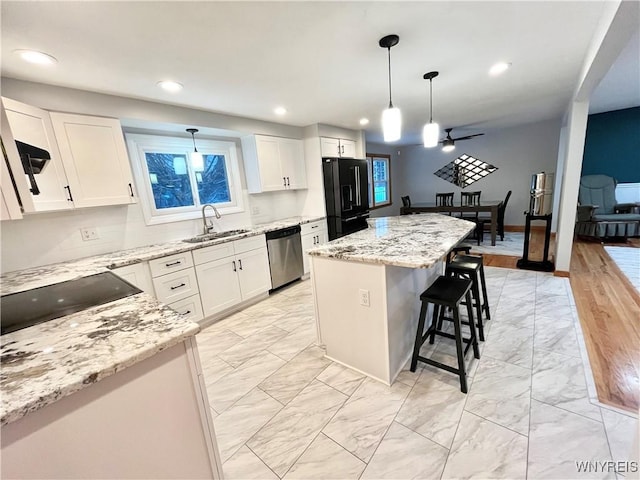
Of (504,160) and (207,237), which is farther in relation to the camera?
(504,160)

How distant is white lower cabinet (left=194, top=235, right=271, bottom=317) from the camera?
2.82 meters

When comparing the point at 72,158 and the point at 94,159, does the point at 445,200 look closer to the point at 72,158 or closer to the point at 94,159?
the point at 94,159

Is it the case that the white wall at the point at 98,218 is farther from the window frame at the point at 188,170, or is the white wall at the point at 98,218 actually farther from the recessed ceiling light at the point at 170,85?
the recessed ceiling light at the point at 170,85

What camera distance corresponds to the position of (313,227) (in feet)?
13.4

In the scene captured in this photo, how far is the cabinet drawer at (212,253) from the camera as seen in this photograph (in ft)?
8.99

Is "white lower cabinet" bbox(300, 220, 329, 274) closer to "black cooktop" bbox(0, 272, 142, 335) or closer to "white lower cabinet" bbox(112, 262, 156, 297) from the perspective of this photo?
"white lower cabinet" bbox(112, 262, 156, 297)

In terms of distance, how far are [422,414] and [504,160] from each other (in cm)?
683

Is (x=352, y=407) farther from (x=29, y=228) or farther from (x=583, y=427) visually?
(x=29, y=228)

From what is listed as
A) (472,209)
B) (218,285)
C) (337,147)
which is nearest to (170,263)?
(218,285)

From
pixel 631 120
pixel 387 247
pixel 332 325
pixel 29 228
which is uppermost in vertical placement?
pixel 631 120

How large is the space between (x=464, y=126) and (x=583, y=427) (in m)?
5.33

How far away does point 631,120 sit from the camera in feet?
16.2

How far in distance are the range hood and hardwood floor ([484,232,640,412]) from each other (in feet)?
11.9

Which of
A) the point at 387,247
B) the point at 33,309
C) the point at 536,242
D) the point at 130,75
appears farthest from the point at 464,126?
the point at 33,309
